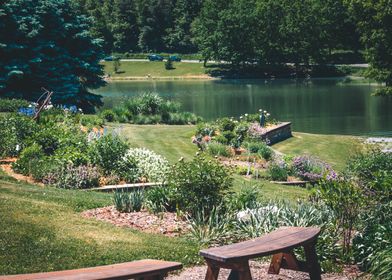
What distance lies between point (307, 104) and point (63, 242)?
44.8 m

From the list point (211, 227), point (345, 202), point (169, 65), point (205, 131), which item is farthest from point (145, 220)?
point (169, 65)

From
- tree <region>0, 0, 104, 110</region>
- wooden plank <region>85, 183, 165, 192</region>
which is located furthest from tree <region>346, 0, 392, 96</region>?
wooden plank <region>85, 183, 165, 192</region>

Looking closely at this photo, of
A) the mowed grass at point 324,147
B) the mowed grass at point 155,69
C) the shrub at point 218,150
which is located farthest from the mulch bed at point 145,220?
the mowed grass at point 155,69

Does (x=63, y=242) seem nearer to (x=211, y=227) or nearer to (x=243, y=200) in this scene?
(x=211, y=227)

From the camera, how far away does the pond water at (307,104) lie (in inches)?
1516

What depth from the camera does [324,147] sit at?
25797mm

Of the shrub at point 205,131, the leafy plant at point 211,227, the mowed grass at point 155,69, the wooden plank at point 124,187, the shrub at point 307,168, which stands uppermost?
the leafy plant at point 211,227

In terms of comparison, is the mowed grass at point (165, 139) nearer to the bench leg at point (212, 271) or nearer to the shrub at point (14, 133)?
the shrub at point (14, 133)

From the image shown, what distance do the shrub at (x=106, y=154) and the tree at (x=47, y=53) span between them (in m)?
21.8

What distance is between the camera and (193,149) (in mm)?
22203

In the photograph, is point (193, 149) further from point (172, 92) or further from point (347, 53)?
point (347, 53)

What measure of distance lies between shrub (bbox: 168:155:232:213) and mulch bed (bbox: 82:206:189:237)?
0.38 m

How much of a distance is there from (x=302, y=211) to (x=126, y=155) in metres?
7.02

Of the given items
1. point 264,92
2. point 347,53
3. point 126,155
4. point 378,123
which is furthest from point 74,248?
point 347,53
